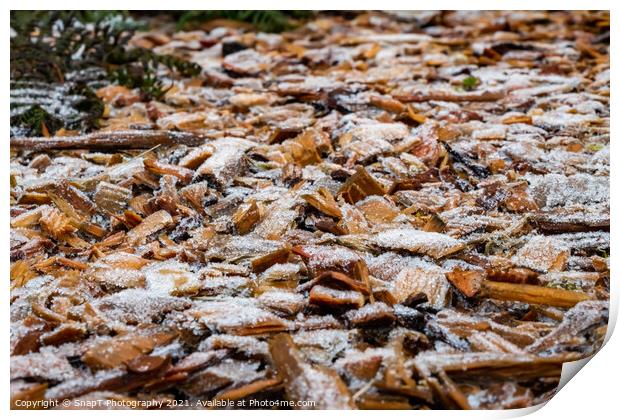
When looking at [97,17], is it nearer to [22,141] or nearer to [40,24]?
[40,24]

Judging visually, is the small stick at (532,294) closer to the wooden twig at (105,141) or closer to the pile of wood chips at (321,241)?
the pile of wood chips at (321,241)

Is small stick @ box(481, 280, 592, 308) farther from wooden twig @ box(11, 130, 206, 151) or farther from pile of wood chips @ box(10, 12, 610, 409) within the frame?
wooden twig @ box(11, 130, 206, 151)

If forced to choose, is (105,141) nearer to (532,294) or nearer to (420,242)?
(420,242)

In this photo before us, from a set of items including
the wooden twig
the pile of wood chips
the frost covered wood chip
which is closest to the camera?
the pile of wood chips

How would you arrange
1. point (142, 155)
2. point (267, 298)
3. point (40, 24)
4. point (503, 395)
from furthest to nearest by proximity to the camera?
point (40, 24)
point (142, 155)
point (267, 298)
point (503, 395)

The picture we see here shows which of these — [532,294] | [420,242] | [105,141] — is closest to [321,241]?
[420,242]

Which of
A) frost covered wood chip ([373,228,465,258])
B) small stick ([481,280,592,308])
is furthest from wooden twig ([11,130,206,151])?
small stick ([481,280,592,308])

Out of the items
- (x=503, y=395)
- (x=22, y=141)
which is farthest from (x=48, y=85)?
(x=503, y=395)
